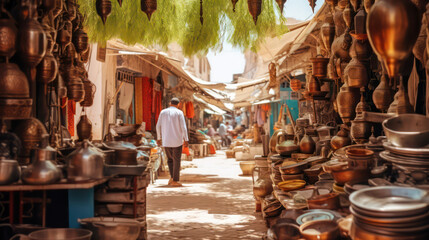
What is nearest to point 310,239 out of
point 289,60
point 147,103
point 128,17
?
point 128,17

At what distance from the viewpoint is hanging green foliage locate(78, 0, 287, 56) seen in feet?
22.2

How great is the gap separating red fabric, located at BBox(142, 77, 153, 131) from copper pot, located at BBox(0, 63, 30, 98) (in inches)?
337

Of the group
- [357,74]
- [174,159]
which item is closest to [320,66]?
[357,74]

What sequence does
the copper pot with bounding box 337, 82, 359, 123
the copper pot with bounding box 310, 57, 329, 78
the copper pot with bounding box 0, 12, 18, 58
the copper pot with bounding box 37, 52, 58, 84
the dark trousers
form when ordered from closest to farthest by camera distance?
the copper pot with bounding box 0, 12, 18, 58 → the copper pot with bounding box 37, 52, 58, 84 → the copper pot with bounding box 337, 82, 359, 123 → the copper pot with bounding box 310, 57, 329, 78 → the dark trousers

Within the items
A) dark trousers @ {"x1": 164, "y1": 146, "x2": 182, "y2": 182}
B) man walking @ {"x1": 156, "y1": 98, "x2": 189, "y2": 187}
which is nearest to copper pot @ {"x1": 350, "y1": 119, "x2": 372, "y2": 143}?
man walking @ {"x1": 156, "y1": 98, "x2": 189, "y2": 187}

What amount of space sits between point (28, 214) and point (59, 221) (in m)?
0.25

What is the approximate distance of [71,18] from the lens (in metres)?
4.31

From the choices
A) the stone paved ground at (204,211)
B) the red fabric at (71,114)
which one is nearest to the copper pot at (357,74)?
the stone paved ground at (204,211)

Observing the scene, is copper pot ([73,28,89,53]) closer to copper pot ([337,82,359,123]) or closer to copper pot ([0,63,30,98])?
copper pot ([0,63,30,98])

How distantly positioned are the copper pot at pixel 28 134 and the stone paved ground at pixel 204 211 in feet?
6.83

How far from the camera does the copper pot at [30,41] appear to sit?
300 cm

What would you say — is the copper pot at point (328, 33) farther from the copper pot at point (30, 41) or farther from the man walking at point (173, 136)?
the man walking at point (173, 136)

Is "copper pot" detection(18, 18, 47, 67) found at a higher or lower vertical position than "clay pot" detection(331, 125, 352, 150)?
higher

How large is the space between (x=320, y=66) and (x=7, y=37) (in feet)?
11.8
